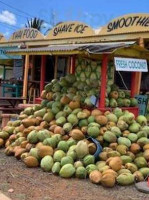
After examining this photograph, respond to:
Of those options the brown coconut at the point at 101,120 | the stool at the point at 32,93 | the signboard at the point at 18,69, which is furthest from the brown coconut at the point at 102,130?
the signboard at the point at 18,69

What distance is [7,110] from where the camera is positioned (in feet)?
31.9

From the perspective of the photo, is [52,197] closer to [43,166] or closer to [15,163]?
[43,166]

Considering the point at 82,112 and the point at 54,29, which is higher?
the point at 54,29

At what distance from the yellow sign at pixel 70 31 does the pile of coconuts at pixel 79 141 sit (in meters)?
4.60

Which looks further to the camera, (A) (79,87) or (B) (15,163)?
(A) (79,87)

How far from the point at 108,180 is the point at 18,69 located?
11.8m

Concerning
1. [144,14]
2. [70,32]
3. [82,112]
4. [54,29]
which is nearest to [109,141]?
[82,112]

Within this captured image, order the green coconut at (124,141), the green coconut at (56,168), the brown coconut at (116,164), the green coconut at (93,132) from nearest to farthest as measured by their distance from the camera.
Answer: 1. the brown coconut at (116,164)
2. the green coconut at (56,168)
3. the green coconut at (124,141)
4. the green coconut at (93,132)

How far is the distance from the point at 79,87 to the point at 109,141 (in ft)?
4.85

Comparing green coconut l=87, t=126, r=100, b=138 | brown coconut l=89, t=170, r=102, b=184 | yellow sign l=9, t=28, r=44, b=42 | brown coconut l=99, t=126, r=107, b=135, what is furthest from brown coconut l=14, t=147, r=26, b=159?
yellow sign l=9, t=28, r=44, b=42

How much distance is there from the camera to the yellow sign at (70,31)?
35.6ft

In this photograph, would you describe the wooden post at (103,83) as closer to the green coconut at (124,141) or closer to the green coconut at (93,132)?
the green coconut at (93,132)

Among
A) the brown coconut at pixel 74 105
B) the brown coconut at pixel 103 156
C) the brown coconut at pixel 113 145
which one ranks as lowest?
the brown coconut at pixel 103 156

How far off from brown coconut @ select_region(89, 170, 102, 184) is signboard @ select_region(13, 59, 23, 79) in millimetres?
11137
